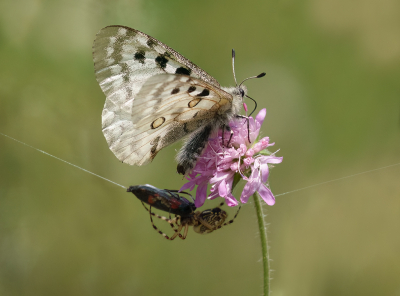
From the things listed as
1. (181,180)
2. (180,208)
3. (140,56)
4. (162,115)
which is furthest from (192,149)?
(181,180)

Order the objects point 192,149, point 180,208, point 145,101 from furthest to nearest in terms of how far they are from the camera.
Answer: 1. point 180,208
2. point 192,149
3. point 145,101

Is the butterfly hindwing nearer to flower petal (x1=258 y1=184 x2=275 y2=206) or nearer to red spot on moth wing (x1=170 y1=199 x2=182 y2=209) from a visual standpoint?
red spot on moth wing (x1=170 y1=199 x2=182 y2=209)

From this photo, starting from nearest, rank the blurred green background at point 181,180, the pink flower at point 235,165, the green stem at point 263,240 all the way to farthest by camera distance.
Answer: the green stem at point 263,240
the pink flower at point 235,165
the blurred green background at point 181,180

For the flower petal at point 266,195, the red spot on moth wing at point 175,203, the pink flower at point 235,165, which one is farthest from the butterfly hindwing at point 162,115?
the flower petal at point 266,195

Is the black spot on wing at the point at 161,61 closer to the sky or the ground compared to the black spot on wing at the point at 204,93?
closer to the sky

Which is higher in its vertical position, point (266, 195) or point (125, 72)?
point (125, 72)

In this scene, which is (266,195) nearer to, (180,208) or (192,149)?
(192,149)

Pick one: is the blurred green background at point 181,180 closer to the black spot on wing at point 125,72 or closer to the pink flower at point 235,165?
the pink flower at point 235,165
